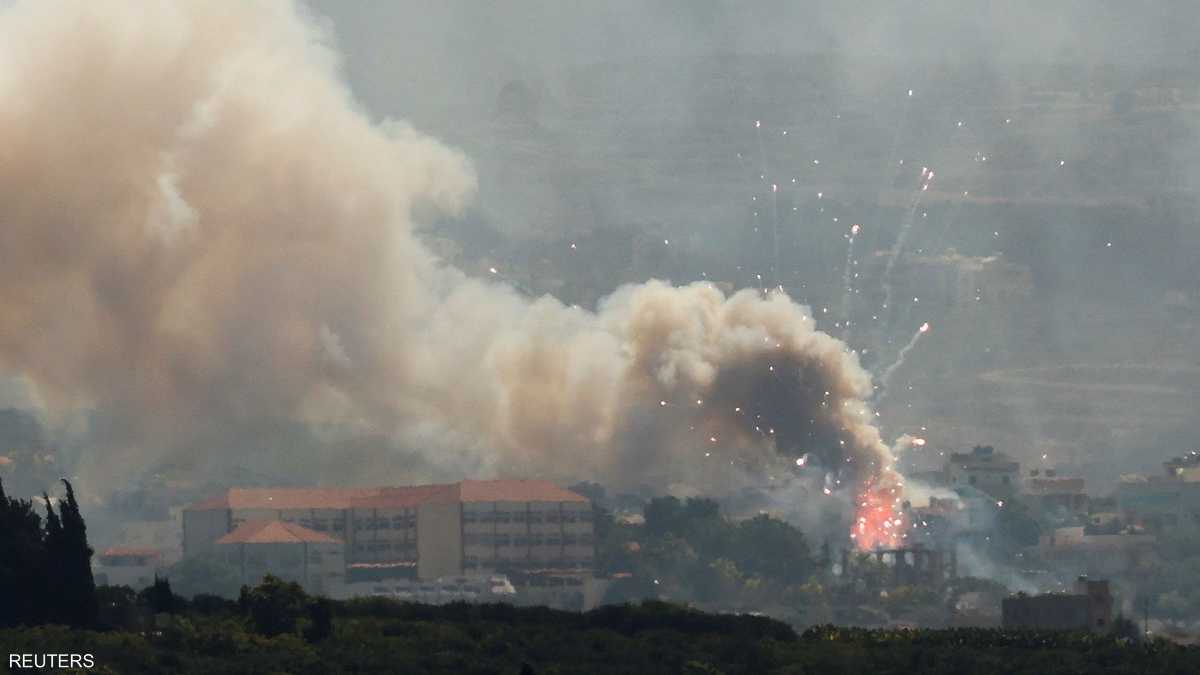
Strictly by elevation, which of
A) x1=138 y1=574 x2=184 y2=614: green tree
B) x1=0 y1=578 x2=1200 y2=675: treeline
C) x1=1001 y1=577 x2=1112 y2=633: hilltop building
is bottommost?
x1=0 y1=578 x2=1200 y2=675: treeline

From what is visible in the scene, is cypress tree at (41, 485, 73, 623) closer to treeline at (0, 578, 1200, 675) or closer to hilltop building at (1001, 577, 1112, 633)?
treeline at (0, 578, 1200, 675)

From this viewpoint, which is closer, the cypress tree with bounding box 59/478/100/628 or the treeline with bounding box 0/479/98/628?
the cypress tree with bounding box 59/478/100/628

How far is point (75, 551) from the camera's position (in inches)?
4572

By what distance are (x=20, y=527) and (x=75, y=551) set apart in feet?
24.7

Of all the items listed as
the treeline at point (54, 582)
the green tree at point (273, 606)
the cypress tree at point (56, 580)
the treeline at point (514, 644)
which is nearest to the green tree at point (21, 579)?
the treeline at point (54, 582)

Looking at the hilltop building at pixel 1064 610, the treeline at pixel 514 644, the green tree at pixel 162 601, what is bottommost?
the treeline at pixel 514 644

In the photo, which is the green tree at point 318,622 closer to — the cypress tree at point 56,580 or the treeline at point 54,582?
the treeline at point 54,582

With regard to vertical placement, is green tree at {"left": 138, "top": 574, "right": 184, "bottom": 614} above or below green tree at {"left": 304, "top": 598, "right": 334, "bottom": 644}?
above

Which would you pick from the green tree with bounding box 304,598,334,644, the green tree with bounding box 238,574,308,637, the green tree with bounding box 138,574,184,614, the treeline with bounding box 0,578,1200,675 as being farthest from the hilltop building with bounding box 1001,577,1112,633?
the green tree with bounding box 304,598,334,644

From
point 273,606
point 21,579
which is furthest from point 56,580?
point 273,606

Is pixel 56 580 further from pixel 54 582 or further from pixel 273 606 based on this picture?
pixel 273 606

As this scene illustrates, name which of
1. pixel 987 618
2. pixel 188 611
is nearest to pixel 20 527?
pixel 188 611

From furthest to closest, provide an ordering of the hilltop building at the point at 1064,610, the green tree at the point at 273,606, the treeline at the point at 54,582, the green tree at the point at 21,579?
1. the hilltop building at the point at 1064,610
2. the green tree at the point at 273,606
3. the green tree at the point at 21,579
4. the treeline at the point at 54,582

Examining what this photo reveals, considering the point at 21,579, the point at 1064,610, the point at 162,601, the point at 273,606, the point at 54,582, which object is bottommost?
the point at 273,606
